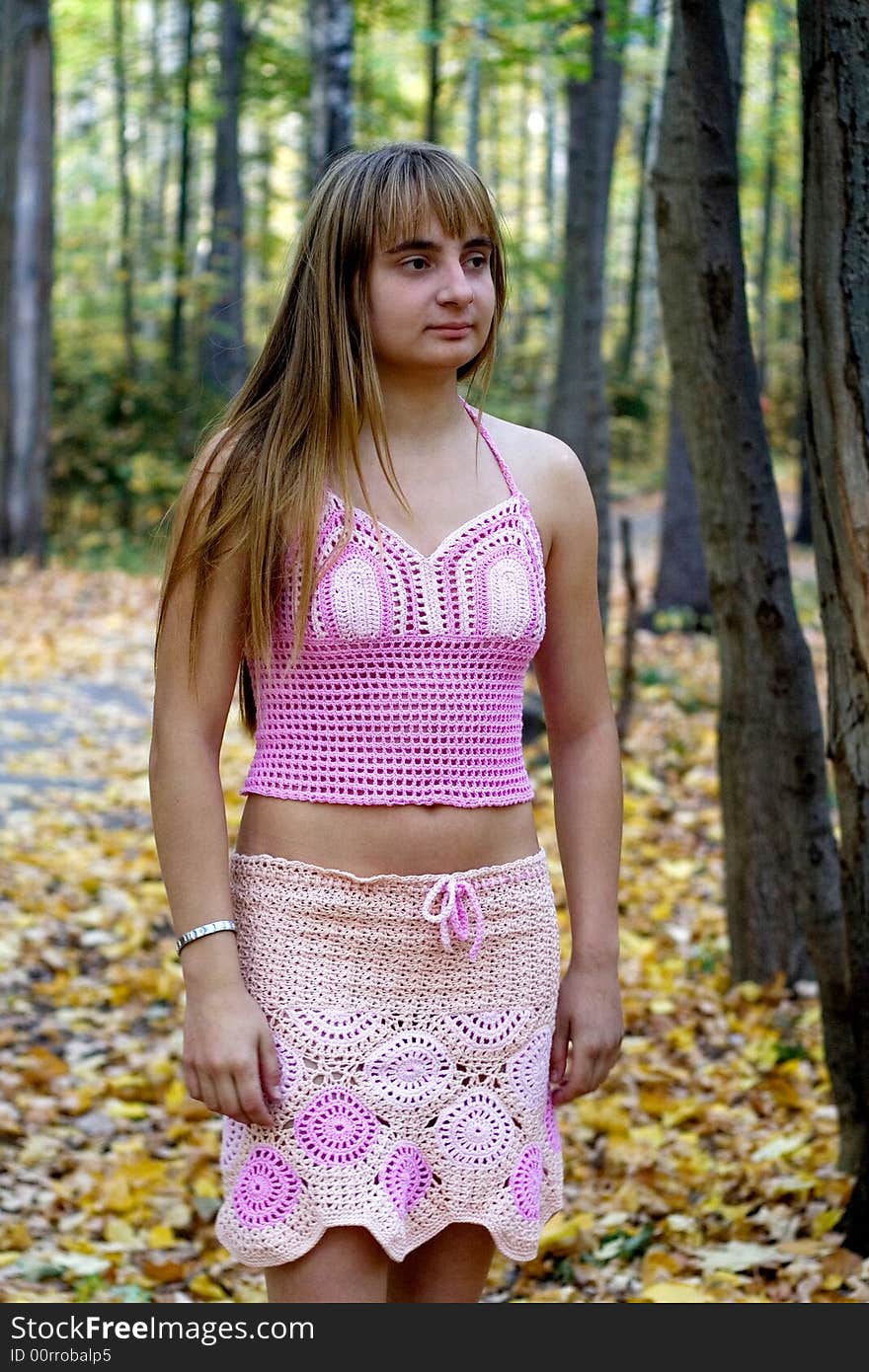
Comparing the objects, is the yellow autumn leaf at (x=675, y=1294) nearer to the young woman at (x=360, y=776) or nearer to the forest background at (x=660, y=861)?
the forest background at (x=660, y=861)

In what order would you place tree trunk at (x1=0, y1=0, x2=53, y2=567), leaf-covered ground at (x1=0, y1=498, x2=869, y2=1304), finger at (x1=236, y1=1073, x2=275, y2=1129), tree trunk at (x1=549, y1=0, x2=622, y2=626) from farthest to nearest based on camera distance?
tree trunk at (x1=0, y1=0, x2=53, y2=567) < tree trunk at (x1=549, y1=0, x2=622, y2=626) < leaf-covered ground at (x1=0, y1=498, x2=869, y2=1304) < finger at (x1=236, y1=1073, x2=275, y2=1129)

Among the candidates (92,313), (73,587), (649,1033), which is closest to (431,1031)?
(649,1033)

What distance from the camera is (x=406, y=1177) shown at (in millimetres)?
2229

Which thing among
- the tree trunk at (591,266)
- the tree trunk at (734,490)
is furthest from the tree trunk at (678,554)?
the tree trunk at (734,490)

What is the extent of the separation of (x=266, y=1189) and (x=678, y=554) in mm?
11051

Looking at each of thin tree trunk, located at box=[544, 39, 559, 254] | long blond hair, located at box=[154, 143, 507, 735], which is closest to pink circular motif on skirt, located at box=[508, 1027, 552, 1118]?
long blond hair, located at box=[154, 143, 507, 735]

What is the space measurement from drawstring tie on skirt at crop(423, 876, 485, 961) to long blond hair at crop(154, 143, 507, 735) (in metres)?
0.40

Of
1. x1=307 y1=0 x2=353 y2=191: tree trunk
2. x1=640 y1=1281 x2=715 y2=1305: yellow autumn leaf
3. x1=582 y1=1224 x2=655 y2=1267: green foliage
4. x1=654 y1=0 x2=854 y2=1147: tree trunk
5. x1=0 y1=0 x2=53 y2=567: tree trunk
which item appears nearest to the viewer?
x1=640 y1=1281 x2=715 y2=1305: yellow autumn leaf

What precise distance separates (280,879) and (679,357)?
2909 mm

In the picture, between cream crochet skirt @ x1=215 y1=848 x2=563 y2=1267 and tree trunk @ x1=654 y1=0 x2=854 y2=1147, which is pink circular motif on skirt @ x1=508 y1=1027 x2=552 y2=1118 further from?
tree trunk @ x1=654 y1=0 x2=854 y2=1147

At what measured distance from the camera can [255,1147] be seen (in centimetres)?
224

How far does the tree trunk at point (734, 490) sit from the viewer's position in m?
4.29

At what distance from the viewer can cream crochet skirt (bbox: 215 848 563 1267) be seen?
2.20 meters
